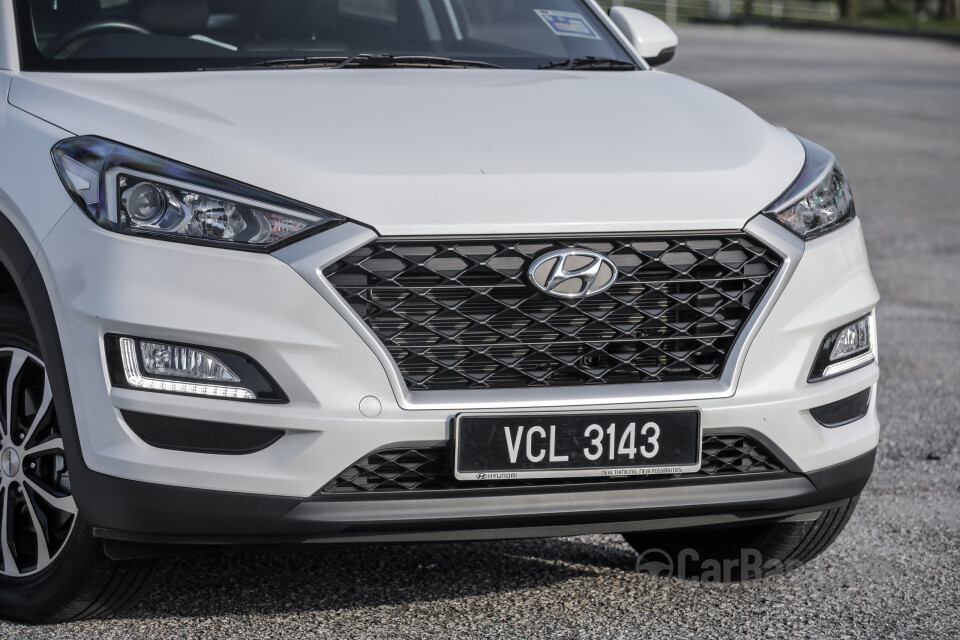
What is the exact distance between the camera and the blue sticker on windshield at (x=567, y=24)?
454 cm

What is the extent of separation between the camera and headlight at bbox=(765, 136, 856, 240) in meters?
3.30

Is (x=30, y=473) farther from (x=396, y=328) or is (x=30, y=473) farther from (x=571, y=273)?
(x=571, y=273)

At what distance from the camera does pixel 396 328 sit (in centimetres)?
302

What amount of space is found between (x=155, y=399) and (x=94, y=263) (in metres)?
0.31

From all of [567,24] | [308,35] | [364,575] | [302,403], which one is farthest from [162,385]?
[567,24]

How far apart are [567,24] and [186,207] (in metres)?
1.95

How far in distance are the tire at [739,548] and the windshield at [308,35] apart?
142 centimetres

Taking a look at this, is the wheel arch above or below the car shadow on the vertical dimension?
above

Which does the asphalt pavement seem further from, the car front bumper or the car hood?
the car front bumper

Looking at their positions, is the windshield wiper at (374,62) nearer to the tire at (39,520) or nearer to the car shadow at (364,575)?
the tire at (39,520)

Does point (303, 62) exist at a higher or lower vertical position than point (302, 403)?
higher

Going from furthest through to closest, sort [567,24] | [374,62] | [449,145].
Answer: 1. [567,24]
2. [374,62]
3. [449,145]

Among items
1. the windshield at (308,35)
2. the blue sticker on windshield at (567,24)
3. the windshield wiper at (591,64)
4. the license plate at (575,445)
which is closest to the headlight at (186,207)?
the license plate at (575,445)

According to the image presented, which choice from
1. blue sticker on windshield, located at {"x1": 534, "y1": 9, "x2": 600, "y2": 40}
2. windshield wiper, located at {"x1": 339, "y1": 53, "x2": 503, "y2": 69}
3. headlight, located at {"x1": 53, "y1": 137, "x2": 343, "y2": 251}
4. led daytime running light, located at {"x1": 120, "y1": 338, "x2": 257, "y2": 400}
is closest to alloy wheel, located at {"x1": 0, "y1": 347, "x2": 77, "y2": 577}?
led daytime running light, located at {"x1": 120, "y1": 338, "x2": 257, "y2": 400}
